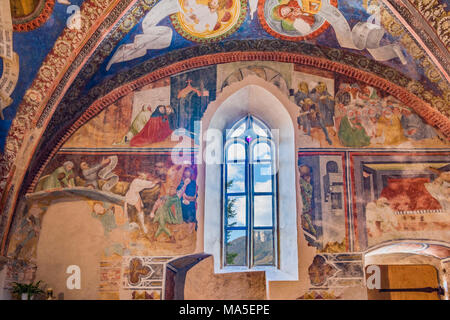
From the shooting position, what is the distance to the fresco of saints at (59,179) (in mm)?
9672

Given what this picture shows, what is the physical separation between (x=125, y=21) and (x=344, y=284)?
5.52 m

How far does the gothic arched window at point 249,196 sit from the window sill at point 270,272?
118 mm

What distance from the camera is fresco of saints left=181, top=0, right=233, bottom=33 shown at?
959 centimetres

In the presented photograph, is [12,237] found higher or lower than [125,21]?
lower

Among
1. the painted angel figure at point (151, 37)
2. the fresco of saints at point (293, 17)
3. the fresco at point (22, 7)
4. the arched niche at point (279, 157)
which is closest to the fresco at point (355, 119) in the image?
the arched niche at point (279, 157)

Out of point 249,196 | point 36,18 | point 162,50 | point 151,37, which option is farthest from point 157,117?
point 36,18

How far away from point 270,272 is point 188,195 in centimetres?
186

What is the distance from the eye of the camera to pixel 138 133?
10.1m

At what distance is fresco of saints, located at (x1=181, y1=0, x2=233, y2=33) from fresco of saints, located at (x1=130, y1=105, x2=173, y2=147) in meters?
1.54

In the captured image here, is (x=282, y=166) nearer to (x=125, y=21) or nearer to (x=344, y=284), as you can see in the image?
(x=344, y=284)

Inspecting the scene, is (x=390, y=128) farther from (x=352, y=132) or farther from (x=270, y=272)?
(x=270, y=272)

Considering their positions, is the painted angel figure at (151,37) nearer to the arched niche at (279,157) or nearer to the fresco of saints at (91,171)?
the arched niche at (279,157)

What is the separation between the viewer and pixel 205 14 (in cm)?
980

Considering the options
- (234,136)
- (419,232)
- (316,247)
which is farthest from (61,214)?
(419,232)
